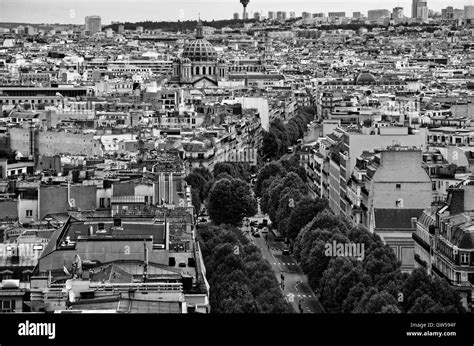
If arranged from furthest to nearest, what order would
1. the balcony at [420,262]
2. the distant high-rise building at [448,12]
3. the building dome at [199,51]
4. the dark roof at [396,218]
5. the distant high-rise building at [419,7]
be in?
the building dome at [199,51]
the distant high-rise building at [448,12]
the dark roof at [396,218]
the distant high-rise building at [419,7]
the balcony at [420,262]

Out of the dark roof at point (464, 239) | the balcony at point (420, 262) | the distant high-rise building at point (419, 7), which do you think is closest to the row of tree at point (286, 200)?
the distant high-rise building at point (419, 7)

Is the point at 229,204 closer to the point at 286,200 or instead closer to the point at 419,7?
the point at 286,200

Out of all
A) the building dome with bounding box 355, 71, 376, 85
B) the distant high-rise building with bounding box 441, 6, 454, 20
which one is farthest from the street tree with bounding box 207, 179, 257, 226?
the building dome with bounding box 355, 71, 376, 85

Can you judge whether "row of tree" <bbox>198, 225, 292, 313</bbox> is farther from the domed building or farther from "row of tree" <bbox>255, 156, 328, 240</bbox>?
the domed building

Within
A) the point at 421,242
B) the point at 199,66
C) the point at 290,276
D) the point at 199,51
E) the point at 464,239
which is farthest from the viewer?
the point at 199,51

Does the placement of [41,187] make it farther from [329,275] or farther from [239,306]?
[239,306]

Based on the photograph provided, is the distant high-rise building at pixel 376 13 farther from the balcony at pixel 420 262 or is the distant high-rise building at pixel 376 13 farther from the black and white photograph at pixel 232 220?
the balcony at pixel 420 262

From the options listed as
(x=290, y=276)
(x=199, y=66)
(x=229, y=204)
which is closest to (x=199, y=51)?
(x=199, y=66)
